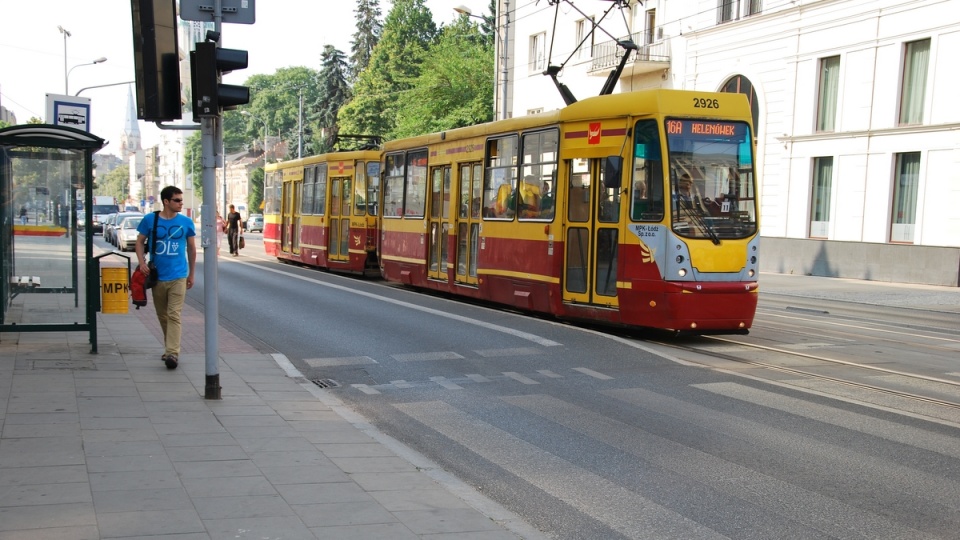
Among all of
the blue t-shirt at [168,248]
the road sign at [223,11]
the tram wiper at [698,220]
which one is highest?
the road sign at [223,11]

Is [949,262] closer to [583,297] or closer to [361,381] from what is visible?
[583,297]

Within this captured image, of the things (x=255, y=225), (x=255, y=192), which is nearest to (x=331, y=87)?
(x=255, y=225)

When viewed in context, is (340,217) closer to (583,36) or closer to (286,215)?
(286,215)

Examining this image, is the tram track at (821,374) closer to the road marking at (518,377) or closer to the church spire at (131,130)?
the road marking at (518,377)

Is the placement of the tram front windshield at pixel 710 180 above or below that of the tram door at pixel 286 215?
above

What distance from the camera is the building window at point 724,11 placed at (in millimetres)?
32312

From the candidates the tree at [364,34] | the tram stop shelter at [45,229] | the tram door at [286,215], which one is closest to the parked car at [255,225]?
the tree at [364,34]

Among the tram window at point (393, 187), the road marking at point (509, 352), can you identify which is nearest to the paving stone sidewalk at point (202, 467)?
the road marking at point (509, 352)

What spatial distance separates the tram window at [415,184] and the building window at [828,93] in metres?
15.7

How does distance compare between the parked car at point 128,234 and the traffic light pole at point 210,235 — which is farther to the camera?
the parked car at point 128,234

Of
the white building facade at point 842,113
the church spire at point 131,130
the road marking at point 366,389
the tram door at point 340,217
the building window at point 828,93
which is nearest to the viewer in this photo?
the road marking at point 366,389

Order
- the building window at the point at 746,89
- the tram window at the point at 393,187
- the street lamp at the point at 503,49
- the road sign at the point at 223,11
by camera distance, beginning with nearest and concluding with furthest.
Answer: the road sign at the point at 223,11 < the tram window at the point at 393,187 < the building window at the point at 746,89 < the street lamp at the point at 503,49

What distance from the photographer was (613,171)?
1183cm

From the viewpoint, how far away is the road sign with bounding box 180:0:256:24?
763cm
